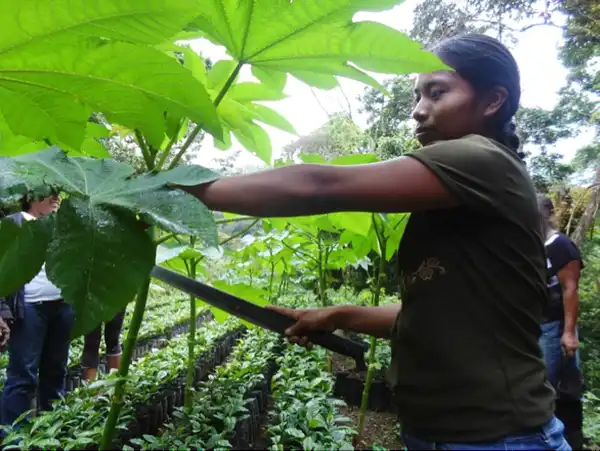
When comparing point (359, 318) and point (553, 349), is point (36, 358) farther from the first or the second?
point (553, 349)

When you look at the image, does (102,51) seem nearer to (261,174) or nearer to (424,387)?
(261,174)

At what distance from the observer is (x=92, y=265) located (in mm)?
483

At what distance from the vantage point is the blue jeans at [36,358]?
2223 millimetres

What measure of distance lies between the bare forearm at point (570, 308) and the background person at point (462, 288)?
2.02 metres

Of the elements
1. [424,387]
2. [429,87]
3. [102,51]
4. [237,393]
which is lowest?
[237,393]

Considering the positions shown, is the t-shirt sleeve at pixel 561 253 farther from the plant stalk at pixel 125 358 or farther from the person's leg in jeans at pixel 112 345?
the person's leg in jeans at pixel 112 345

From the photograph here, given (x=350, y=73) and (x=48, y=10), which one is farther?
(x=350, y=73)

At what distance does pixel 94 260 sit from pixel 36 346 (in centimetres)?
225

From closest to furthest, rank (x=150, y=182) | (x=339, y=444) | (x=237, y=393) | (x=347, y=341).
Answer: (x=150, y=182)
(x=347, y=341)
(x=339, y=444)
(x=237, y=393)

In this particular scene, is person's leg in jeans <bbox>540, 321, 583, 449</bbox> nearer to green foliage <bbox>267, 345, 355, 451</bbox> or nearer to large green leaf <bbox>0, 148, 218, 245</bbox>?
green foliage <bbox>267, 345, 355, 451</bbox>

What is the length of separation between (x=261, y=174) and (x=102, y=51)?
23 cm

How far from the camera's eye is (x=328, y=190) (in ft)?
2.07

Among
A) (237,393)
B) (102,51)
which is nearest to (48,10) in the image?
(102,51)

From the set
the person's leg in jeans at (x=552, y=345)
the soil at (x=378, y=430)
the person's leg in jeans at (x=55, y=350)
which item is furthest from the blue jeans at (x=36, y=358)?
the person's leg in jeans at (x=552, y=345)
